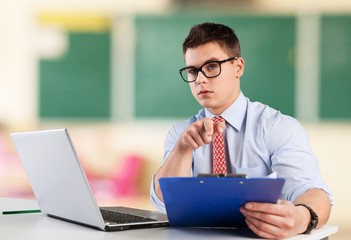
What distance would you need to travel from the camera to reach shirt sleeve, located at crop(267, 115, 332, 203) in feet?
6.59

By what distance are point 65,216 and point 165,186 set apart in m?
0.42

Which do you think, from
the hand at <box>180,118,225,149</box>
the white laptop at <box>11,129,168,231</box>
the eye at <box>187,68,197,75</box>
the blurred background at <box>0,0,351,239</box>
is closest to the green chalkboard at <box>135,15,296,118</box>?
the blurred background at <box>0,0,351,239</box>

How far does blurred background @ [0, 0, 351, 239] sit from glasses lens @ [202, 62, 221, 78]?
162 inches

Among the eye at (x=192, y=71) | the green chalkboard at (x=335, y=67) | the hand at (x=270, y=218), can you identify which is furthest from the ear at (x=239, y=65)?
the green chalkboard at (x=335, y=67)

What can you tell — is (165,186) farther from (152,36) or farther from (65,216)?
(152,36)

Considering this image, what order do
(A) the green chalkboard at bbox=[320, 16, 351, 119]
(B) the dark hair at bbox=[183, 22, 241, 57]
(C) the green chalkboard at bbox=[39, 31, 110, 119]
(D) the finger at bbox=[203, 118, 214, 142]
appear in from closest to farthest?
(D) the finger at bbox=[203, 118, 214, 142]
(B) the dark hair at bbox=[183, 22, 241, 57]
(A) the green chalkboard at bbox=[320, 16, 351, 119]
(C) the green chalkboard at bbox=[39, 31, 110, 119]

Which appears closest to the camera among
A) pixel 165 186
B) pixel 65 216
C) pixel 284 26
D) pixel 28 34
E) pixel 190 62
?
pixel 165 186

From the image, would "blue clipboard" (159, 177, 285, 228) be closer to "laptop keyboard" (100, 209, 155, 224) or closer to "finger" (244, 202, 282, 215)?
"finger" (244, 202, 282, 215)

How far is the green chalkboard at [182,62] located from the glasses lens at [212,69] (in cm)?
411

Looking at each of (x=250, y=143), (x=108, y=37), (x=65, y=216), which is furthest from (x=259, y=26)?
(x=65, y=216)

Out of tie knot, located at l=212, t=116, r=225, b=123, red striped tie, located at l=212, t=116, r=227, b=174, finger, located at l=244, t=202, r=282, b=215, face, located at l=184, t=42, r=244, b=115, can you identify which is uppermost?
face, located at l=184, t=42, r=244, b=115

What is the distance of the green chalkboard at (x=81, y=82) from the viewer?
6543 mm

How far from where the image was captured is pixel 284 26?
20.6ft

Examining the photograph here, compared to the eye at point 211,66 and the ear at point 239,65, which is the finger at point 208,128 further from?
the ear at point 239,65
